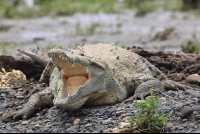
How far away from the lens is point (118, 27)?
15297 millimetres

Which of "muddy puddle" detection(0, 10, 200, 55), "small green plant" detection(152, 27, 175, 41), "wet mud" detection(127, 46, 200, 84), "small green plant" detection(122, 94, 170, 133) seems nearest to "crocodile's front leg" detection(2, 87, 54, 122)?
"small green plant" detection(122, 94, 170, 133)

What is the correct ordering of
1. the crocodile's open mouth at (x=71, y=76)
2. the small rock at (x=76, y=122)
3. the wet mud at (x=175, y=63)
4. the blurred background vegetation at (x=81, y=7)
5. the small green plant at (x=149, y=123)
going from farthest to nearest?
1. the blurred background vegetation at (x=81, y=7)
2. the wet mud at (x=175, y=63)
3. the crocodile's open mouth at (x=71, y=76)
4. the small rock at (x=76, y=122)
5. the small green plant at (x=149, y=123)

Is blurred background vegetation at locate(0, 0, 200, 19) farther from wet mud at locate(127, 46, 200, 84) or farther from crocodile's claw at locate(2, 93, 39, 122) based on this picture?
crocodile's claw at locate(2, 93, 39, 122)

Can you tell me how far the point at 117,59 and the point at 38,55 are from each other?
2.29 m

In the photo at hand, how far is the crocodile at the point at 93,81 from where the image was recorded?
13.8 ft

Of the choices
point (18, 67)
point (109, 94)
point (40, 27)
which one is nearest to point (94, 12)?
point (40, 27)

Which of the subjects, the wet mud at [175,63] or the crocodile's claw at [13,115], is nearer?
the crocodile's claw at [13,115]

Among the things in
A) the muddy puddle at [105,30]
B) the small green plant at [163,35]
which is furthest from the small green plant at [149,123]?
the small green plant at [163,35]

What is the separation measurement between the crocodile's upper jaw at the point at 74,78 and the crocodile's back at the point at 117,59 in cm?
56

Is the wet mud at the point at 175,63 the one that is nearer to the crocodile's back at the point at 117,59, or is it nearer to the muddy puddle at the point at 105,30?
the crocodile's back at the point at 117,59

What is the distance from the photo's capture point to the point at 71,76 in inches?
181

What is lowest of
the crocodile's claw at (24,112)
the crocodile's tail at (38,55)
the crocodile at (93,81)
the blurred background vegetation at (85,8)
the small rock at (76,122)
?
the small rock at (76,122)

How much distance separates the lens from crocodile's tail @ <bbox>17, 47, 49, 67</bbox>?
6.91 m

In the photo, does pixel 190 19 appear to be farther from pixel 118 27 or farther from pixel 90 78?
pixel 90 78
